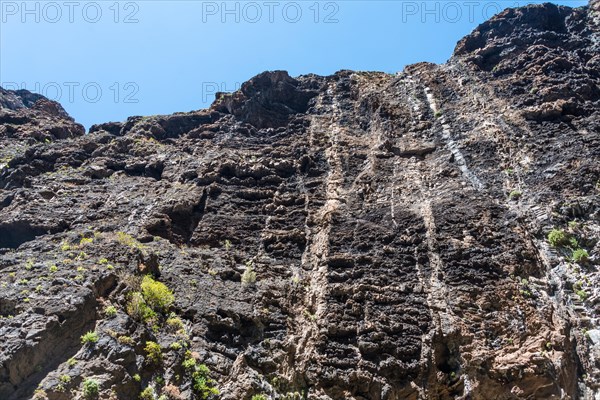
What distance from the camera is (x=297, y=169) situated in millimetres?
26141

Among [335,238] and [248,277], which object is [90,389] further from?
[335,238]

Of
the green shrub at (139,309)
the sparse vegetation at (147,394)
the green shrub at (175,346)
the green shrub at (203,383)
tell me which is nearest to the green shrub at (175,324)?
the green shrub at (139,309)

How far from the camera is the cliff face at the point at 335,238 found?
15.2m

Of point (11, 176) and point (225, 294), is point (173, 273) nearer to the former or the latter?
point (225, 294)

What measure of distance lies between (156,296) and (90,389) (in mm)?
4806

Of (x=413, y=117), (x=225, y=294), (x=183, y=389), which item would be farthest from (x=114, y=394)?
(x=413, y=117)

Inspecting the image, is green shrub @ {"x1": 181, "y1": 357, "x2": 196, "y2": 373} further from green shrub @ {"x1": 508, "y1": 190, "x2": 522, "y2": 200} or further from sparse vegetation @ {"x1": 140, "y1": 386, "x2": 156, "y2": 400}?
green shrub @ {"x1": 508, "y1": 190, "x2": 522, "y2": 200}

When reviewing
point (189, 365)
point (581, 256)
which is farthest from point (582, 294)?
point (189, 365)

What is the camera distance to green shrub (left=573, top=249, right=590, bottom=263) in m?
17.4

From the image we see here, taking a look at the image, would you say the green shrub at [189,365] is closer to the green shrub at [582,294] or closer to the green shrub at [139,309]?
the green shrub at [139,309]

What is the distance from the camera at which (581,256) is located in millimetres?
17391

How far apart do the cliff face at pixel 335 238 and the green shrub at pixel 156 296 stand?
0.17 meters

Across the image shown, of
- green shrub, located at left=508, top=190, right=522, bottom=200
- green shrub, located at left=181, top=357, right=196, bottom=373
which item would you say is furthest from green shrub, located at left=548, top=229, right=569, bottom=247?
green shrub, located at left=181, top=357, right=196, bottom=373

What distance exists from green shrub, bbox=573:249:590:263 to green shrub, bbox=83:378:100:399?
53.8 ft
